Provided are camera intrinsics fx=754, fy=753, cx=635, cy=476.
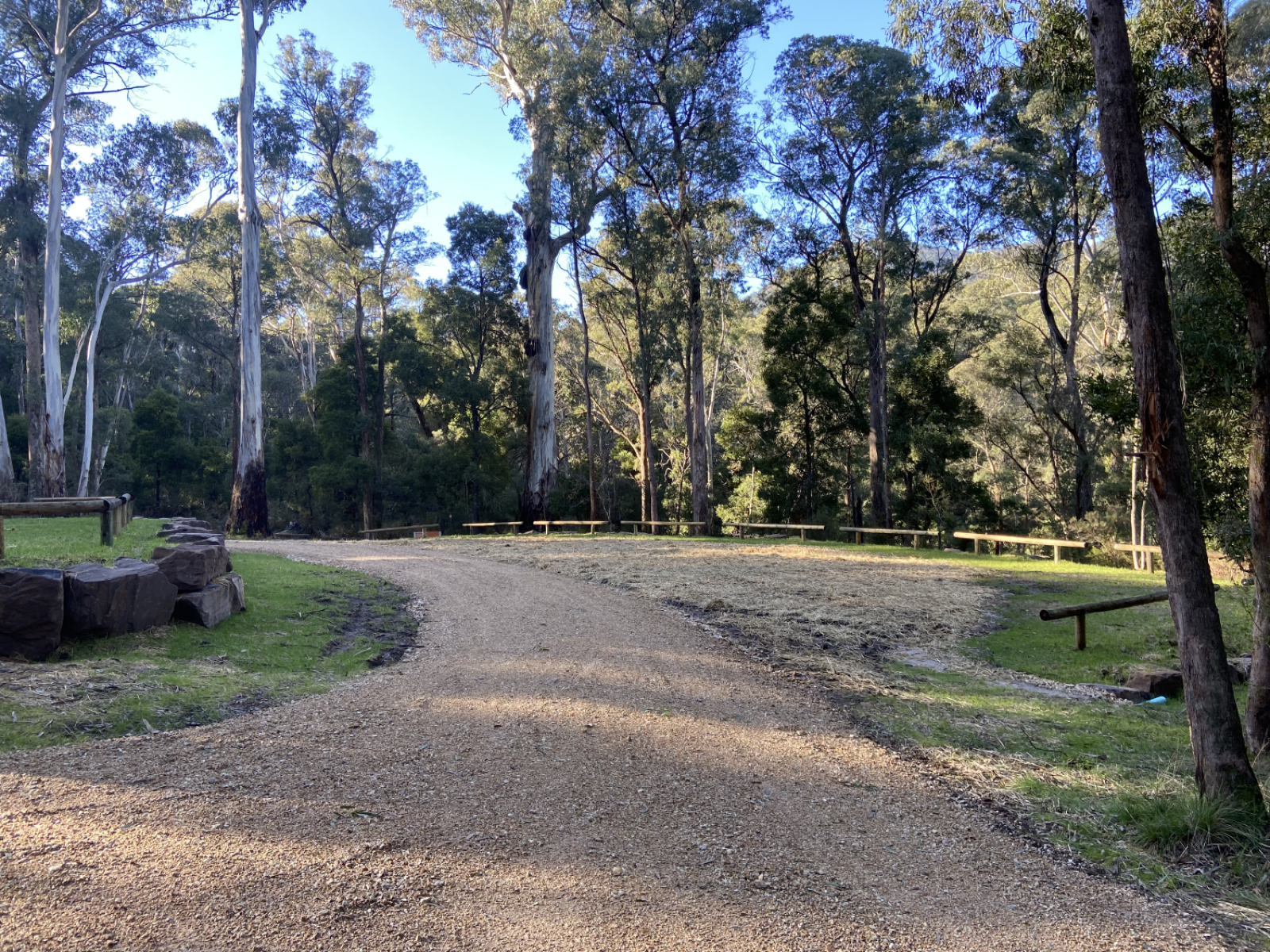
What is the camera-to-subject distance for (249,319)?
76.9 ft

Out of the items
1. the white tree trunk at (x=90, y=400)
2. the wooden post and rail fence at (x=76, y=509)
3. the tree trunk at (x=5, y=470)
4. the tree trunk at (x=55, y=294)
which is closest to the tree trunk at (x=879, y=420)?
the wooden post and rail fence at (x=76, y=509)

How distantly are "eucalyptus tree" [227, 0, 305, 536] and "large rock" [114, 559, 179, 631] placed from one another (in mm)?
17492

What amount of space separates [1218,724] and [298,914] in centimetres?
505

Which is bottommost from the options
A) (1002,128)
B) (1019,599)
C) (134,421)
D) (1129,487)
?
(1019,599)

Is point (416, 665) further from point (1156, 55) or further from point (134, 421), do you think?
point (134, 421)

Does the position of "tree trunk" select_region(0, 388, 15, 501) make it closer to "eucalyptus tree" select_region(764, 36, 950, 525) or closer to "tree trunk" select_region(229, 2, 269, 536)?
"tree trunk" select_region(229, 2, 269, 536)

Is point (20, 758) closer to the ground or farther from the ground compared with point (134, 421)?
closer to the ground

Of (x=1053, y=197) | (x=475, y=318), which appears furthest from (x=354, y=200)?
(x=1053, y=197)

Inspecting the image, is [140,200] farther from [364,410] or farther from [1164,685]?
[1164,685]

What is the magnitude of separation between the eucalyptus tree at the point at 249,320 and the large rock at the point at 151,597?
17492 millimetres

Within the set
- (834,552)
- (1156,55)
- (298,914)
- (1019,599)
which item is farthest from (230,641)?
(834,552)

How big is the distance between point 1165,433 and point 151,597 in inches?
328

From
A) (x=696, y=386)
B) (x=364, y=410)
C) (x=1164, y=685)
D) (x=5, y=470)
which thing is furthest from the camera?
(x=364, y=410)

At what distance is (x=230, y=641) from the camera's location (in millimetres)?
7582
